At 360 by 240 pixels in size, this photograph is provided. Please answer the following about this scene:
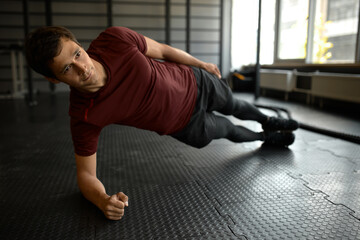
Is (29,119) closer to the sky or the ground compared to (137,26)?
closer to the ground

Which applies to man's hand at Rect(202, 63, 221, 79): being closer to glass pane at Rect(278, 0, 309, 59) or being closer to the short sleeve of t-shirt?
the short sleeve of t-shirt

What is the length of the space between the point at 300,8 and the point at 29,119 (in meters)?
4.80

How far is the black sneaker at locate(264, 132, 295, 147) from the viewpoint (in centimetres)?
218

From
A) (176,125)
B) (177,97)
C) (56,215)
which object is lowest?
(56,215)

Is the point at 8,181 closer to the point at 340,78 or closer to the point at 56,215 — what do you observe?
the point at 56,215

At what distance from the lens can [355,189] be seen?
4.86 ft

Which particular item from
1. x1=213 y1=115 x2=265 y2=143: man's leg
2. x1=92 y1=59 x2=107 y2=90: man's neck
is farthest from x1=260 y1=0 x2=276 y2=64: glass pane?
x1=92 y1=59 x2=107 y2=90: man's neck

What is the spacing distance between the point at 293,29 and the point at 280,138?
13.4ft

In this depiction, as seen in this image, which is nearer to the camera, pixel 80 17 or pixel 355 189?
pixel 355 189

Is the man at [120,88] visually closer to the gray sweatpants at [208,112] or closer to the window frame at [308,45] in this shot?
the gray sweatpants at [208,112]

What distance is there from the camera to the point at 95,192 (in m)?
1.25

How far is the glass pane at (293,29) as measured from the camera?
5.25m

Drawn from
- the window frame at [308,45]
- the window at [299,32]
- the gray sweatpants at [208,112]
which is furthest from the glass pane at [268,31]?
the gray sweatpants at [208,112]

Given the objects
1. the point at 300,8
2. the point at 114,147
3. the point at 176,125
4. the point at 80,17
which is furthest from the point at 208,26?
the point at 176,125
